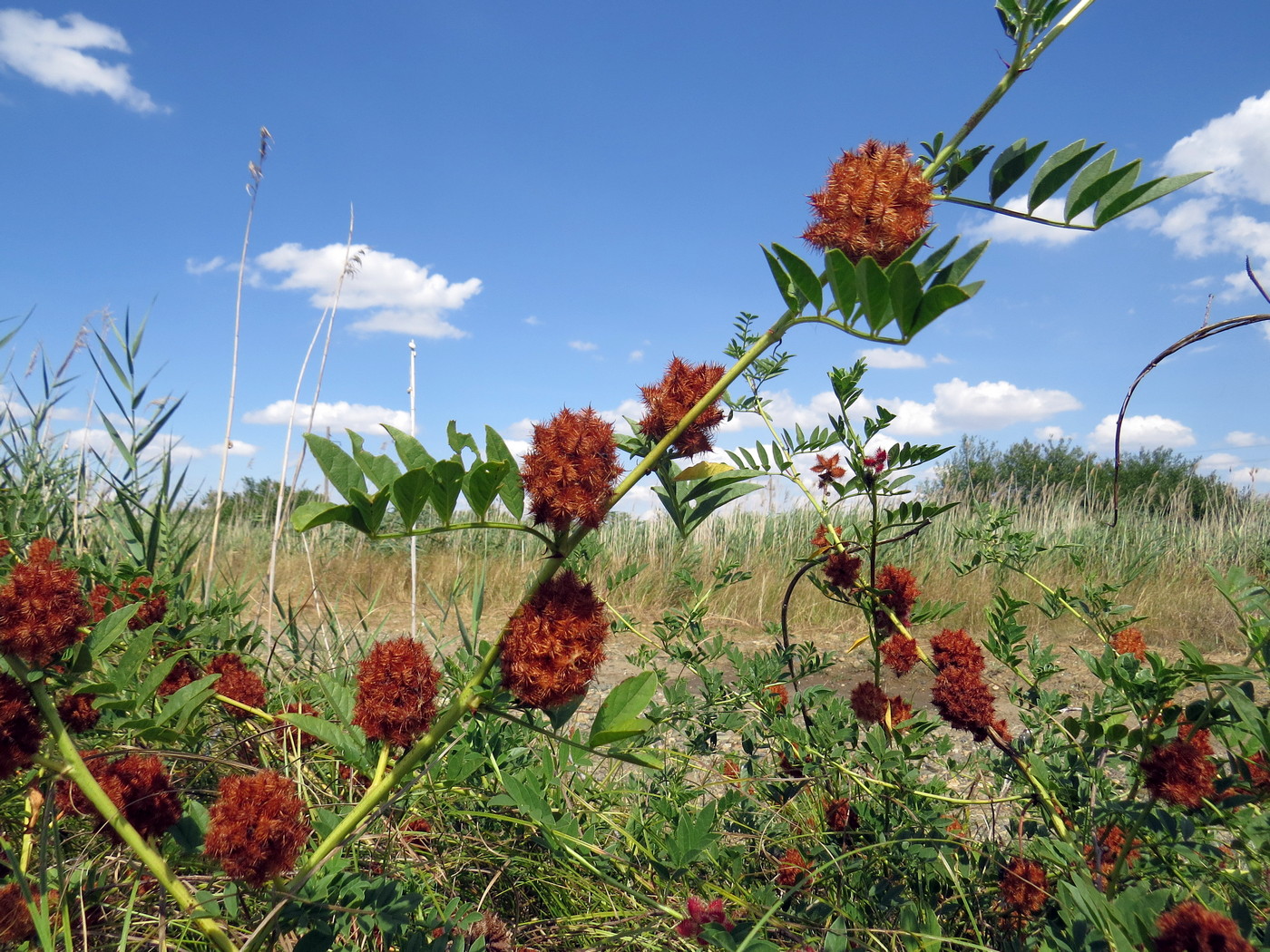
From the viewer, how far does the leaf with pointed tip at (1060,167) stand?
0.99 meters

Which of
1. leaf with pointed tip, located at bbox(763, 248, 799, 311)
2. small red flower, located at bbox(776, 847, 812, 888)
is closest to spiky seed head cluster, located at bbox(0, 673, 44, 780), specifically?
leaf with pointed tip, located at bbox(763, 248, 799, 311)

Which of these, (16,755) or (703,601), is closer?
(16,755)

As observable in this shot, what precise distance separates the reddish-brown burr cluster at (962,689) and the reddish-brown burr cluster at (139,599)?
1615mm

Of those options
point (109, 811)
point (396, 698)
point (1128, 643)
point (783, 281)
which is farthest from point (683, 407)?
point (1128, 643)

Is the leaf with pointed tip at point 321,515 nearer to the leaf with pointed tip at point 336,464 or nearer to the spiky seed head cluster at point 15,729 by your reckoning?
the leaf with pointed tip at point 336,464

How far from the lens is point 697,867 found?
5.19 feet

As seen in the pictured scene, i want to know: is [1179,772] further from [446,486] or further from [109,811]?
[109,811]

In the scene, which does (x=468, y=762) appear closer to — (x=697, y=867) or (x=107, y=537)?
(x=697, y=867)

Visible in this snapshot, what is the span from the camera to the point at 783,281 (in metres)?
0.81

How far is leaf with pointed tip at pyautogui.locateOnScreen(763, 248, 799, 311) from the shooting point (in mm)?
791

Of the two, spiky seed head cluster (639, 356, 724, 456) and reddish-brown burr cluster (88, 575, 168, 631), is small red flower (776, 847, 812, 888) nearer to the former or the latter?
spiky seed head cluster (639, 356, 724, 456)

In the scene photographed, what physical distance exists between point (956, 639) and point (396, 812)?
1.27 metres

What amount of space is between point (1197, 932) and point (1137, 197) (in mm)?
857

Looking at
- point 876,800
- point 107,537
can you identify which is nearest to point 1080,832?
point 876,800
